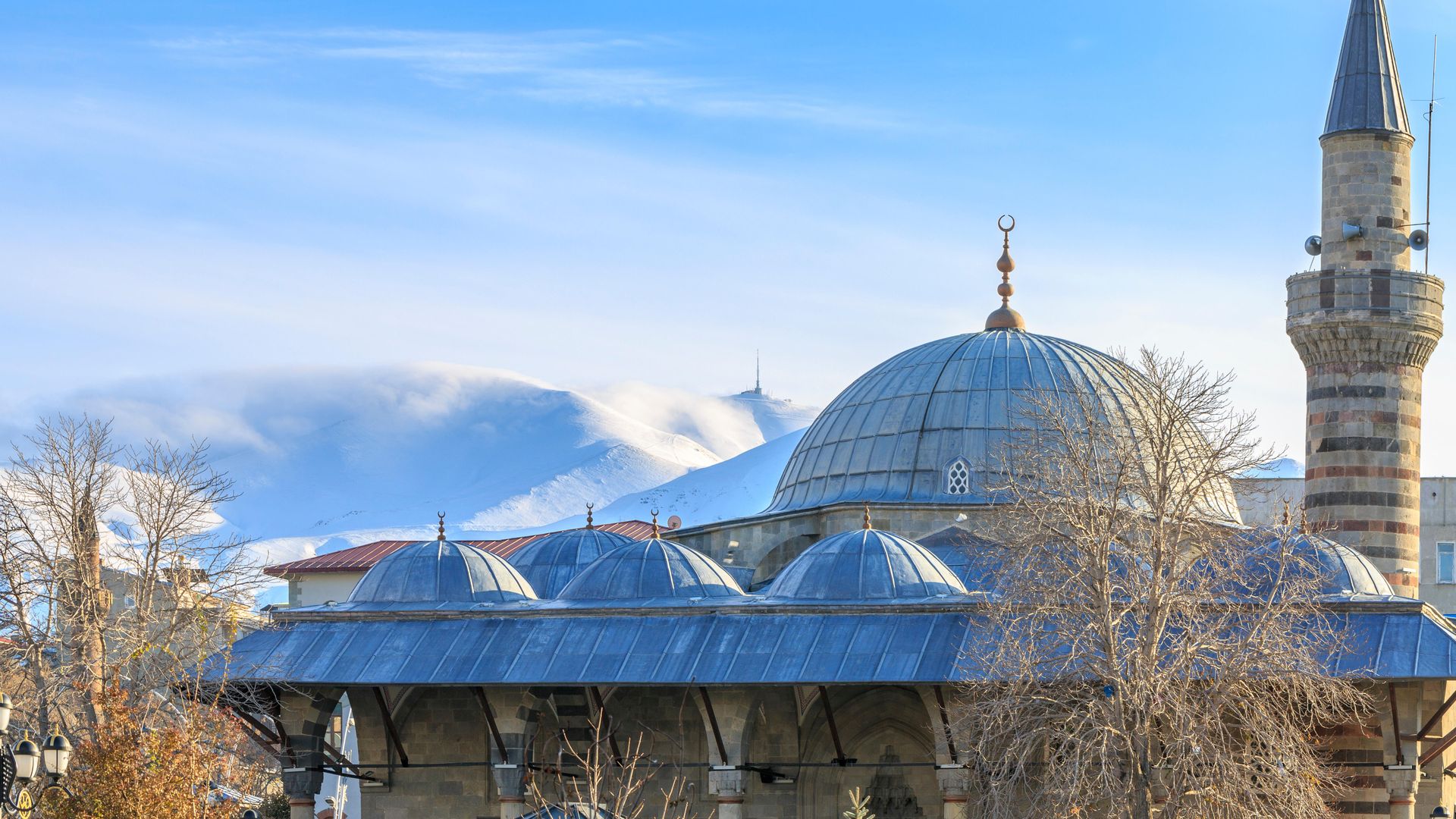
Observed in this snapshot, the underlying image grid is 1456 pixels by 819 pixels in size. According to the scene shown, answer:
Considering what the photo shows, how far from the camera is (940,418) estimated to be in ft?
115

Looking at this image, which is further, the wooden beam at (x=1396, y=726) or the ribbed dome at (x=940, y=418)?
the ribbed dome at (x=940, y=418)

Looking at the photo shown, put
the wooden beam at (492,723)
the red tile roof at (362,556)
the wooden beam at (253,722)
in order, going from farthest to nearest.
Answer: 1. the red tile roof at (362,556)
2. the wooden beam at (253,722)
3. the wooden beam at (492,723)

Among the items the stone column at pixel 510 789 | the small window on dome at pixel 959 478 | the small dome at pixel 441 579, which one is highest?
the small window on dome at pixel 959 478

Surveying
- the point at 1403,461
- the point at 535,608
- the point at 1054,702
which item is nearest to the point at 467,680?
the point at 535,608

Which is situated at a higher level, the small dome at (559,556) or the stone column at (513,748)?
the small dome at (559,556)

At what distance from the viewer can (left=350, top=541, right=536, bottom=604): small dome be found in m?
30.9

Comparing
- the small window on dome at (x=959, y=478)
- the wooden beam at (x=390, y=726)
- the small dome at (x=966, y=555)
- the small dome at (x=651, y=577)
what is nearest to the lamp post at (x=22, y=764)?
the wooden beam at (x=390, y=726)

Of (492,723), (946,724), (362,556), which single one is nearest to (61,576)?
(492,723)

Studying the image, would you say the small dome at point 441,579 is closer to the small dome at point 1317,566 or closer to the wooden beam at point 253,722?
the wooden beam at point 253,722

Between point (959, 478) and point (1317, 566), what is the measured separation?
27.2 ft

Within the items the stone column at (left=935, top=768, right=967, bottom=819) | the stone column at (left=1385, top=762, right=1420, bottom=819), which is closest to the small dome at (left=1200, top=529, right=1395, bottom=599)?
the stone column at (left=1385, top=762, right=1420, bottom=819)

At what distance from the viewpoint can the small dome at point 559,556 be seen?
3425cm

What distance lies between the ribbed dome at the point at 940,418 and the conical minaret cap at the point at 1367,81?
19.3 feet

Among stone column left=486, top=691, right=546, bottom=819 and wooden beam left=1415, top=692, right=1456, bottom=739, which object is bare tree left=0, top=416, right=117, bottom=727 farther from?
wooden beam left=1415, top=692, right=1456, bottom=739
